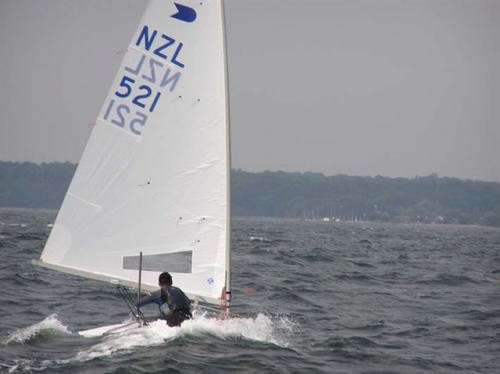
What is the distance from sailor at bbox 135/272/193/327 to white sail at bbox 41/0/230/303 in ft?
2.39

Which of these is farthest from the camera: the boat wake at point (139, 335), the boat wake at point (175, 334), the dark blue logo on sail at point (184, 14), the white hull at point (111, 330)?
the white hull at point (111, 330)

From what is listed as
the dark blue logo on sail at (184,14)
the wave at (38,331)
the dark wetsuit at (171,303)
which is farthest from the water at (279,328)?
the dark blue logo on sail at (184,14)

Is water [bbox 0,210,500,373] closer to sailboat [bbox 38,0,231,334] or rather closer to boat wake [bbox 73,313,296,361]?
boat wake [bbox 73,313,296,361]

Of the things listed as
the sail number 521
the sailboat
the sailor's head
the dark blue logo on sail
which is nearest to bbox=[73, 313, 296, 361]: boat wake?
the sailboat

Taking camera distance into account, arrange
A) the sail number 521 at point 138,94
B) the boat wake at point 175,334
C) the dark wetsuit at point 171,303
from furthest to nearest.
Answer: the sail number 521 at point 138,94, the dark wetsuit at point 171,303, the boat wake at point 175,334

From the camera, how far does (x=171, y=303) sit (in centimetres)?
1411

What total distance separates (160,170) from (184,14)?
2.73m

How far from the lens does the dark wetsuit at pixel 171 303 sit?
46.2ft

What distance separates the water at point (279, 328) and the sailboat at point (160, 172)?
1.18 m

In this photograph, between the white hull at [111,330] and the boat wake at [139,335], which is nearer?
the boat wake at [139,335]

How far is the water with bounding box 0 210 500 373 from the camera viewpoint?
44.1 ft

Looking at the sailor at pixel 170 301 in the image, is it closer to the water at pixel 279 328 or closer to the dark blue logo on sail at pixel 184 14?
the water at pixel 279 328

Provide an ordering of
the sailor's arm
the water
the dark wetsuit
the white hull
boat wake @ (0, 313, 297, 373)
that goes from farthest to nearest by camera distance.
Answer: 1. the white hull
2. the dark wetsuit
3. the sailor's arm
4. the water
5. boat wake @ (0, 313, 297, 373)

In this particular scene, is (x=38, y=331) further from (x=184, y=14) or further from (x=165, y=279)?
(x=184, y=14)
